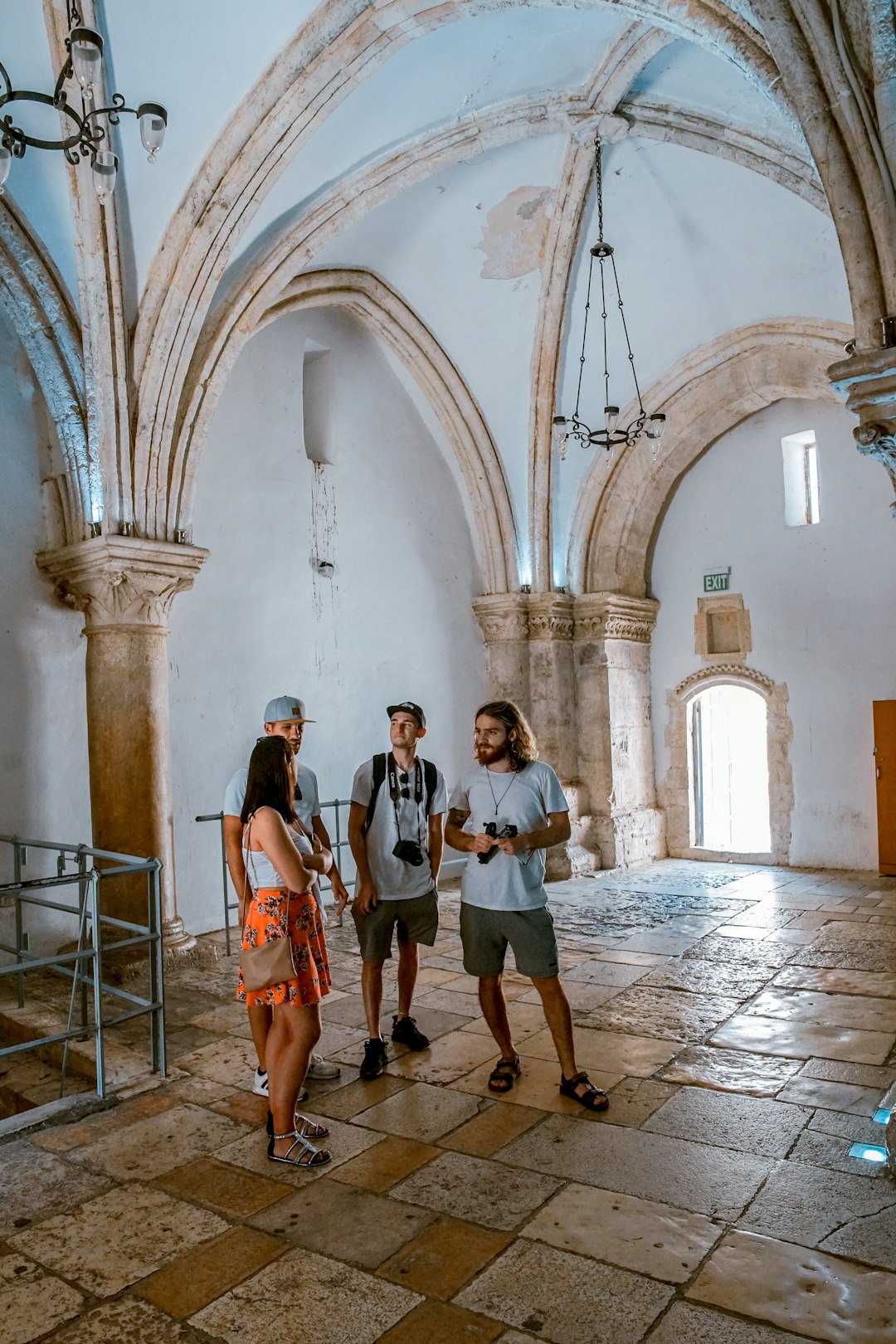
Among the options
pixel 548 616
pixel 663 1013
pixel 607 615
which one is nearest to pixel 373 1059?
pixel 663 1013

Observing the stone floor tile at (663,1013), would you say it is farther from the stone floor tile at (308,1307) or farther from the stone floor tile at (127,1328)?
the stone floor tile at (127,1328)

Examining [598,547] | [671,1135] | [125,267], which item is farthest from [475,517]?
[671,1135]

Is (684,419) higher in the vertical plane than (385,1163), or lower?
higher

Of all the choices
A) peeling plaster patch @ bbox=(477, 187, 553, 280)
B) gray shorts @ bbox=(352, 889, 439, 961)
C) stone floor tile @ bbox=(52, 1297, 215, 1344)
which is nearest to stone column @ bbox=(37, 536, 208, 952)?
gray shorts @ bbox=(352, 889, 439, 961)

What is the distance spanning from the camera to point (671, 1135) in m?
3.45

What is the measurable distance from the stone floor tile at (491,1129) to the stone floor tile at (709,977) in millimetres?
1983

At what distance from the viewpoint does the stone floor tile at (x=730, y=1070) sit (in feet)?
12.9

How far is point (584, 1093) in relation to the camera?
3.70m

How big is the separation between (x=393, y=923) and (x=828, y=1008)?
2.48m

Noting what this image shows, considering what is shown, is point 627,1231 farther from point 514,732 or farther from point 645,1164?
point 514,732

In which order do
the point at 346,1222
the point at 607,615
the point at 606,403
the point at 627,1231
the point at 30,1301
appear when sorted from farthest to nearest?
the point at 607,615
the point at 606,403
the point at 346,1222
the point at 627,1231
the point at 30,1301

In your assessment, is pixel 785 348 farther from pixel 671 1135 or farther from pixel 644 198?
pixel 671 1135

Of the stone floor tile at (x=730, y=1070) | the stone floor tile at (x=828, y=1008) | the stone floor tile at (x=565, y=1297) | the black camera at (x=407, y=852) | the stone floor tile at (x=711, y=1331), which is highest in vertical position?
the black camera at (x=407, y=852)

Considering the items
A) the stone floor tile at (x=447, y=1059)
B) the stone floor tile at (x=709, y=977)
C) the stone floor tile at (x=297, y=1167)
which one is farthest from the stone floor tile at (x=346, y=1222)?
the stone floor tile at (x=709, y=977)
